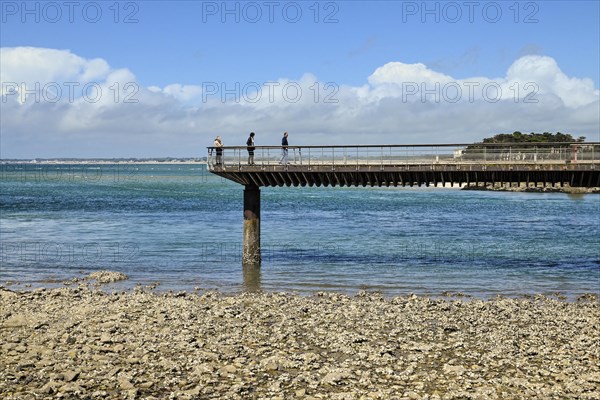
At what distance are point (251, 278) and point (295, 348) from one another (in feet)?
46.5

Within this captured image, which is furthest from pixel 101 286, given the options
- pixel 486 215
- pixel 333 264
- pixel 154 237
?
pixel 486 215

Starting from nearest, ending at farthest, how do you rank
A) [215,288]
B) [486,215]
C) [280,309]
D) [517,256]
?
[280,309], [215,288], [517,256], [486,215]

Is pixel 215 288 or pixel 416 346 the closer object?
pixel 416 346

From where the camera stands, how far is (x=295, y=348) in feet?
64.2

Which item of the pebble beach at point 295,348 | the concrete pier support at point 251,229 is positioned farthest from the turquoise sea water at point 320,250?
the pebble beach at point 295,348

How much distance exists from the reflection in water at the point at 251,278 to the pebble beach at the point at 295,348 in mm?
3859

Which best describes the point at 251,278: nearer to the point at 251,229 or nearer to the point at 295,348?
the point at 251,229

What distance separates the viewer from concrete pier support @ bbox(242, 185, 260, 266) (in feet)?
121

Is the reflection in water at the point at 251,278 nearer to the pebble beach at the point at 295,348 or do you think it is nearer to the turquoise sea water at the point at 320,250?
the turquoise sea water at the point at 320,250

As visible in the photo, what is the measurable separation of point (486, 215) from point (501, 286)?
162ft

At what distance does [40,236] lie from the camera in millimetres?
52781

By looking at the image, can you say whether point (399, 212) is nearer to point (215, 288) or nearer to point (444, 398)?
point (215, 288)

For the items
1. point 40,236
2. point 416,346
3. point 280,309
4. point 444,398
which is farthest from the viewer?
point 40,236

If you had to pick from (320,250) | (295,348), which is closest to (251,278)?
(320,250)
